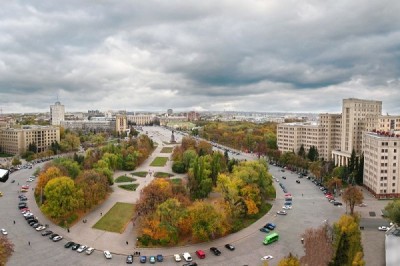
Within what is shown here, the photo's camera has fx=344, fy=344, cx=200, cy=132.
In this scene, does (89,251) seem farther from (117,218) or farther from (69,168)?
(69,168)

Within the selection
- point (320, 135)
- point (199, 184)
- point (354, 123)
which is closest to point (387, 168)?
point (354, 123)

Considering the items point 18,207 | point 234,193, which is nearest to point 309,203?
point 234,193

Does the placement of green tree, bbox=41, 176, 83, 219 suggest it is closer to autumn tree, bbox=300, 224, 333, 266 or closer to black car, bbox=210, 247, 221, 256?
black car, bbox=210, 247, 221, 256

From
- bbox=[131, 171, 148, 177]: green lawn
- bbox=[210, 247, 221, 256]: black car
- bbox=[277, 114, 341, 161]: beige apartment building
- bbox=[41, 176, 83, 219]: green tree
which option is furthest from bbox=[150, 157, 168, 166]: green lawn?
bbox=[210, 247, 221, 256]: black car

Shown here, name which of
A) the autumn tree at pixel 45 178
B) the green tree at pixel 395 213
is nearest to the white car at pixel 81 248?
the autumn tree at pixel 45 178

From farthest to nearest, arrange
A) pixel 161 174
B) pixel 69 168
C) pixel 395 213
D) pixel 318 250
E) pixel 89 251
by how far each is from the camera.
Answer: pixel 161 174
pixel 69 168
pixel 395 213
pixel 89 251
pixel 318 250

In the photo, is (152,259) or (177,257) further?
(177,257)
